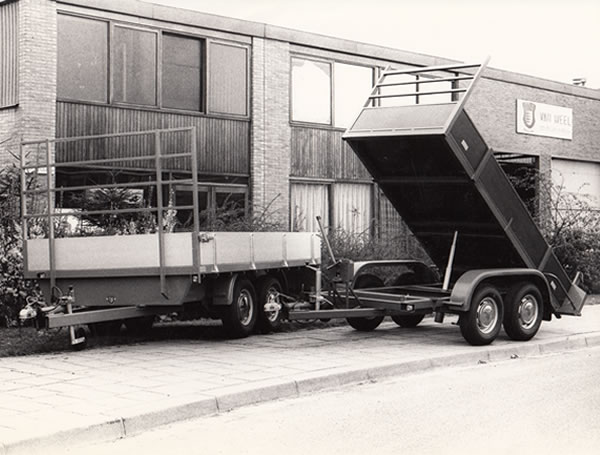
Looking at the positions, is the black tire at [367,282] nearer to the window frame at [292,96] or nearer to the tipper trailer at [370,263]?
the tipper trailer at [370,263]

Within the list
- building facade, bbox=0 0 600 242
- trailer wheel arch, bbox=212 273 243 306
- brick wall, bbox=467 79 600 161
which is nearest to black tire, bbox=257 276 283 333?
trailer wheel arch, bbox=212 273 243 306

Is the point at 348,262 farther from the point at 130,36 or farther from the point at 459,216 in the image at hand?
the point at 130,36

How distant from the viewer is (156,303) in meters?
10.9

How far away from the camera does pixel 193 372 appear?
939 centimetres

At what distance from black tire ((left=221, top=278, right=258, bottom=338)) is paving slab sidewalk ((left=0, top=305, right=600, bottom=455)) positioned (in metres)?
0.16

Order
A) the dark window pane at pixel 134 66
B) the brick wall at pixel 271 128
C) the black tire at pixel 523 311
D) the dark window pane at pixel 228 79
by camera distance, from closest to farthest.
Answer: the black tire at pixel 523 311 → the dark window pane at pixel 134 66 → the dark window pane at pixel 228 79 → the brick wall at pixel 271 128

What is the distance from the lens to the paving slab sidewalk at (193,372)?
7.14 meters

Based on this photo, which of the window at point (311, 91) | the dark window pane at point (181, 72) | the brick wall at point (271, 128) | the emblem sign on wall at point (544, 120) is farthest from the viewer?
the emblem sign on wall at point (544, 120)

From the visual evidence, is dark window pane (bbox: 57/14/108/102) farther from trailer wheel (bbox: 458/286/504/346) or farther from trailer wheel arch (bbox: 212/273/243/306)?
trailer wheel (bbox: 458/286/504/346)

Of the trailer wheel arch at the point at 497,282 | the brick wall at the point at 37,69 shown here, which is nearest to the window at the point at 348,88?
the brick wall at the point at 37,69

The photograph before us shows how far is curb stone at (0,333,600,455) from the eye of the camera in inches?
263

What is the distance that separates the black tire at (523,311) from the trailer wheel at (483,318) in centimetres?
19

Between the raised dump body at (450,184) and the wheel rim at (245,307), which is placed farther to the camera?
the wheel rim at (245,307)

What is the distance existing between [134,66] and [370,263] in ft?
26.5
